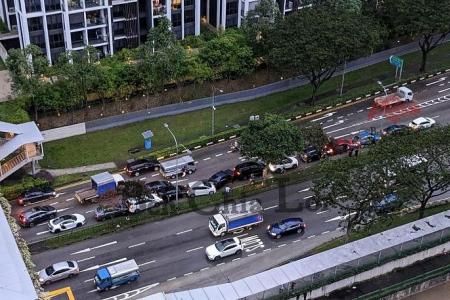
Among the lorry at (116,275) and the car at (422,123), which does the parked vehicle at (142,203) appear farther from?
the car at (422,123)

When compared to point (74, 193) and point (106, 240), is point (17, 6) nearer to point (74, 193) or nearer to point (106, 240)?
point (74, 193)

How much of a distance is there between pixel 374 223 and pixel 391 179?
537 cm

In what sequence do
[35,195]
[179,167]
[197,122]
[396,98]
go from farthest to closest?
1. [396,98]
2. [197,122]
3. [179,167]
4. [35,195]

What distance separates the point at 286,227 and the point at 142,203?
633 inches

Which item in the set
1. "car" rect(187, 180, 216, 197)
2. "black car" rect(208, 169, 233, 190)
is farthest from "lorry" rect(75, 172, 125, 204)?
"black car" rect(208, 169, 233, 190)

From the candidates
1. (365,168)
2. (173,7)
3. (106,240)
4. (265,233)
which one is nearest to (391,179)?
(365,168)

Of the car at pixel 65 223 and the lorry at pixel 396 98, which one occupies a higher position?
the lorry at pixel 396 98

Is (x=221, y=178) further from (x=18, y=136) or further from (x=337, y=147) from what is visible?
(x=18, y=136)

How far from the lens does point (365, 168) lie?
201 ft

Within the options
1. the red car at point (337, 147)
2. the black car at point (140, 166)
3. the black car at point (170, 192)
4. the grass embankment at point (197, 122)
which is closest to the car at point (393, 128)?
the red car at point (337, 147)

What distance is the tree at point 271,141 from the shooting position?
72.2 m

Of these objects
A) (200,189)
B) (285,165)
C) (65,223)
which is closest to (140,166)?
(200,189)

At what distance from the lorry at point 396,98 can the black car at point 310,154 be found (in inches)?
645

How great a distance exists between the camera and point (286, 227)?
221 feet
